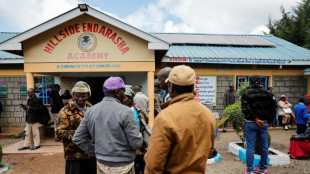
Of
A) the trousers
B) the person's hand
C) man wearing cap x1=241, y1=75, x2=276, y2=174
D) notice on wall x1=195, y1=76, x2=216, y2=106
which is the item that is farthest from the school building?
the person's hand

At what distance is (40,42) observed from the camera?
19.4 feet

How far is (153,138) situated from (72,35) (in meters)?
5.45

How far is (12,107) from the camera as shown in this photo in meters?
8.41

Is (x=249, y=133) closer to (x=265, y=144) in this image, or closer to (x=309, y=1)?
(x=265, y=144)

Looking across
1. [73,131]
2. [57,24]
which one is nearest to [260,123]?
[73,131]

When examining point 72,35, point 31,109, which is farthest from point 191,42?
point 31,109

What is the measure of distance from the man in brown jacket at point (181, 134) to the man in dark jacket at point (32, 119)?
548 cm

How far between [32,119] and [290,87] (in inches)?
401

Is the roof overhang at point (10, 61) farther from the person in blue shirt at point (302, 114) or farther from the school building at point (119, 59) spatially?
the person in blue shirt at point (302, 114)

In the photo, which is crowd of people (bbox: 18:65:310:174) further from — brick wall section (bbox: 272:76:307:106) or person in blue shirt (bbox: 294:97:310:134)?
brick wall section (bbox: 272:76:307:106)

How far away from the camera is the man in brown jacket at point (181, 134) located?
139 cm

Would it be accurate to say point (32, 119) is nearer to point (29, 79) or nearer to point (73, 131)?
point (29, 79)

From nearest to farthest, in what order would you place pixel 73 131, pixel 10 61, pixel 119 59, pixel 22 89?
pixel 73 131 < pixel 119 59 < pixel 10 61 < pixel 22 89

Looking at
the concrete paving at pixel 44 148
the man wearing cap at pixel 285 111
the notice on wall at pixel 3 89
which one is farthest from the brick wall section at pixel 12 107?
the man wearing cap at pixel 285 111
